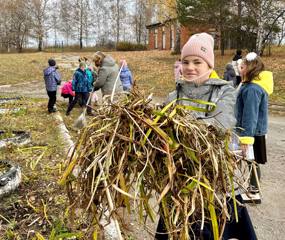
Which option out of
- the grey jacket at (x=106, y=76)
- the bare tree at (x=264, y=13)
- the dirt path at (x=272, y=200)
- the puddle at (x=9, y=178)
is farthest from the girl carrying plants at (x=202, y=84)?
the bare tree at (x=264, y=13)

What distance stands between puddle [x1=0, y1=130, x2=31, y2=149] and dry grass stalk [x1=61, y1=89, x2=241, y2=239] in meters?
4.93

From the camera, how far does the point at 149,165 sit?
1.69 metres

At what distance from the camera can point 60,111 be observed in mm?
11273

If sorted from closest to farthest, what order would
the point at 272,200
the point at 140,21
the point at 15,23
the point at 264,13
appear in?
the point at 272,200
the point at 264,13
the point at 15,23
the point at 140,21

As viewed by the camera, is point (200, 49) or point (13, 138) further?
point (13, 138)

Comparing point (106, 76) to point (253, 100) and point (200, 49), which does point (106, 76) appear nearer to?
point (253, 100)

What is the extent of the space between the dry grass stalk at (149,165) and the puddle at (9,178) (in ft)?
8.72

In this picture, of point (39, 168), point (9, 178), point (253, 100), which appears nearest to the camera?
point (253, 100)

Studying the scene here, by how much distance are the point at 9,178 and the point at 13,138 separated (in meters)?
2.35

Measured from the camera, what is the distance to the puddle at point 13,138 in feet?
21.0

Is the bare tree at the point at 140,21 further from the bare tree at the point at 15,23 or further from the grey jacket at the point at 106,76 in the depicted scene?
the grey jacket at the point at 106,76

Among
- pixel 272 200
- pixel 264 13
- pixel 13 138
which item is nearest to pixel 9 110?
pixel 13 138

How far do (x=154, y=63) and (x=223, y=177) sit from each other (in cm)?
2440

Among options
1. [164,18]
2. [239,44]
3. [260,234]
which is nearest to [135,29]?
[164,18]
